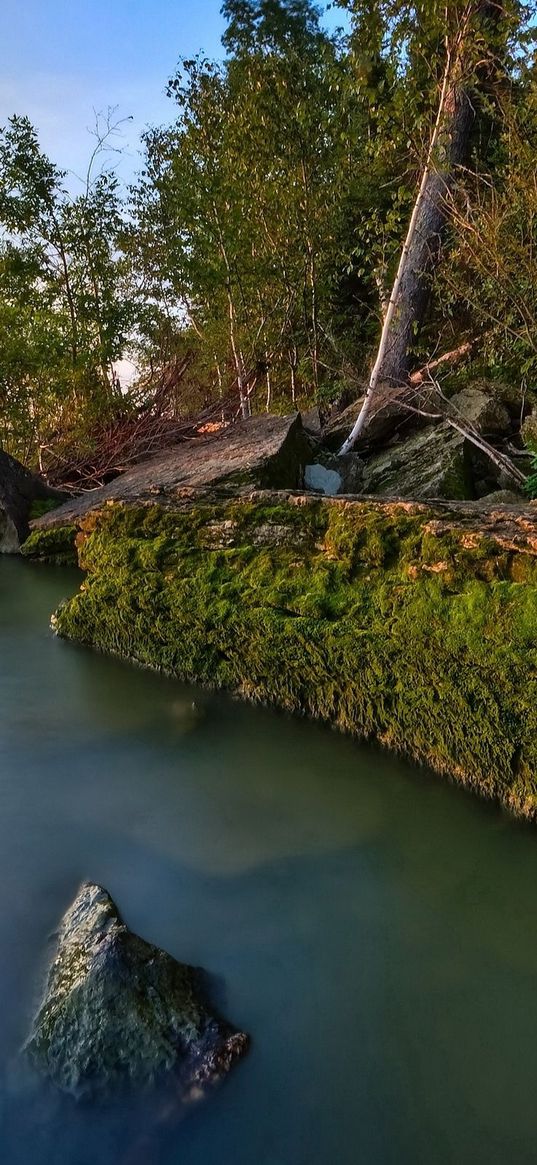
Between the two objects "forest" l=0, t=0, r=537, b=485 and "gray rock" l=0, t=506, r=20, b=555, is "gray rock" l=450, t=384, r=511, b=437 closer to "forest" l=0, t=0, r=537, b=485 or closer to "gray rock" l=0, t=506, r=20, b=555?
"forest" l=0, t=0, r=537, b=485

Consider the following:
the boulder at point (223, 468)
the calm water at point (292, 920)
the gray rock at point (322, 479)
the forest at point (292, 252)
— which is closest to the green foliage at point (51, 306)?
the forest at point (292, 252)

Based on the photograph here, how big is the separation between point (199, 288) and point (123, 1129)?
1201cm

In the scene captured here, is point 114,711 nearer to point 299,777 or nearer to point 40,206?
point 299,777

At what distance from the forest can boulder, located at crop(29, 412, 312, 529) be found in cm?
104

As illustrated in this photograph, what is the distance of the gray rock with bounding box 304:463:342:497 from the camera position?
664 cm

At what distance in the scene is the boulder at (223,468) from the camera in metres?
5.62

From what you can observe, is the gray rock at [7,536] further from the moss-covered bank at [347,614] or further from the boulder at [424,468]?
the boulder at [424,468]

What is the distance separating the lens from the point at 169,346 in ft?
46.0

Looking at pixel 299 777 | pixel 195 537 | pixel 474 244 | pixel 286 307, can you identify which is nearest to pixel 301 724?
pixel 299 777

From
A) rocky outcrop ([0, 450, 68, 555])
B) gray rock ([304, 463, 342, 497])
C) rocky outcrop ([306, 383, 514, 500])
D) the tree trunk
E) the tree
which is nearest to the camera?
the tree

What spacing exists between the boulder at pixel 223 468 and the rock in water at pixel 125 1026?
11.7ft

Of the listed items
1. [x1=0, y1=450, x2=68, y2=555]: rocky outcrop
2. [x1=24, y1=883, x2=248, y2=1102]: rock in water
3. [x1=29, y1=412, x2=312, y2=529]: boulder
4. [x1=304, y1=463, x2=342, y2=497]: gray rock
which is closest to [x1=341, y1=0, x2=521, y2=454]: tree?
[x1=304, y1=463, x2=342, y2=497]: gray rock

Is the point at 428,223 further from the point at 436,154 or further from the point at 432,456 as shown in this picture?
the point at 432,456

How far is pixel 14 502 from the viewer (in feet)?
29.9
